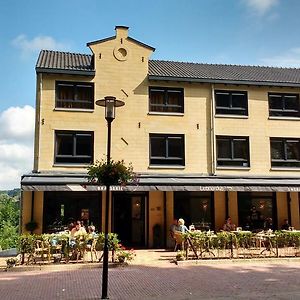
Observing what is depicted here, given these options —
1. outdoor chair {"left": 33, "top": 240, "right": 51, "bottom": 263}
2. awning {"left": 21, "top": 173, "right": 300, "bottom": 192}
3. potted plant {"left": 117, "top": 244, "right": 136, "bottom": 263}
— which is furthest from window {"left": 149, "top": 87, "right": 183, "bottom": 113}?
outdoor chair {"left": 33, "top": 240, "right": 51, "bottom": 263}

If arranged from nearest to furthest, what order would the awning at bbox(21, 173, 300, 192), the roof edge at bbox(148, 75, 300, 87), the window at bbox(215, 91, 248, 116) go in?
1. the awning at bbox(21, 173, 300, 192)
2. the roof edge at bbox(148, 75, 300, 87)
3. the window at bbox(215, 91, 248, 116)

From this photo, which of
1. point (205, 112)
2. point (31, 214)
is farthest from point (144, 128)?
point (31, 214)

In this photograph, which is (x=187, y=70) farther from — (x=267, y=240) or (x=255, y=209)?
(x=267, y=240)

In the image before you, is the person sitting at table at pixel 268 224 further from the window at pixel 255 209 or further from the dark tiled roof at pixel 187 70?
the dark tiled roof at pixel 187 70

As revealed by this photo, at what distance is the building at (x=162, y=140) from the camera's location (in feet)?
65.1

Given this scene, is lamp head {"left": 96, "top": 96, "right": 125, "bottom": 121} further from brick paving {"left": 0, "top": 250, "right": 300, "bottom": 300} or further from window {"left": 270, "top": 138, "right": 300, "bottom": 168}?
window {"left": 270, "top": 138, "right": 300, "bottom": 168}

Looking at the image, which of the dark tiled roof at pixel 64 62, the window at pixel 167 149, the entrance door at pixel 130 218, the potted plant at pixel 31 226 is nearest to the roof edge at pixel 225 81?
the window at pixel 167 149

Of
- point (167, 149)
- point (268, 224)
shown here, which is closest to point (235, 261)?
point (268, 224)

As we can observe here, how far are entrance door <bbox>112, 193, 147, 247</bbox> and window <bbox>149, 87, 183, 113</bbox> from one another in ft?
15.6

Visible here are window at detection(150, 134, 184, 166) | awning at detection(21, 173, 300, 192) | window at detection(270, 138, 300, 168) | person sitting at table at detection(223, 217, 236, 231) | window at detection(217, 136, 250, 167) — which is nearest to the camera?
awning at detection(21, 173, 300, 192)

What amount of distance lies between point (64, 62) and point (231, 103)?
30.7 ft

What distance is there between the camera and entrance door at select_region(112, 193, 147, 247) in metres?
20.4

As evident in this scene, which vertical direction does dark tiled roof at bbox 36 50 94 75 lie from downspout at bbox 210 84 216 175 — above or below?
above

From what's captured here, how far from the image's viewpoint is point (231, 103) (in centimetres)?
2247
